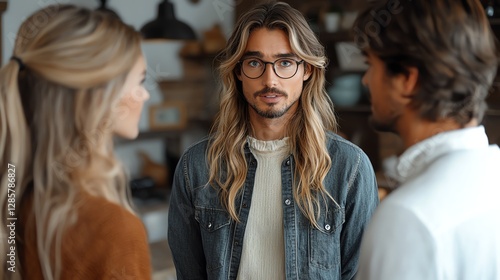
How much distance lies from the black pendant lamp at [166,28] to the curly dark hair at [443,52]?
2.16 metres

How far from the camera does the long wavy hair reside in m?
1.53

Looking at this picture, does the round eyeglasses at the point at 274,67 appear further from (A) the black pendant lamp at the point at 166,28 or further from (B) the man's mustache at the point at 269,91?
(A) the black pendant lamp at the point at 166,28

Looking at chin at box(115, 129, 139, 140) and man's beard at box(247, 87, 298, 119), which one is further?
man's beard at box(247, 87, 298, 119)

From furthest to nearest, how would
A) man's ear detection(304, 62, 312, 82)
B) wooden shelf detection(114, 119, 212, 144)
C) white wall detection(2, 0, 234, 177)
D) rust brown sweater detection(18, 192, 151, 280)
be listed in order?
1. wooden shelf detection(114, 119, 212, 144)
2. white wall detection(2, 0, 234, 177)
3. man's ear detection(304, 62, 312, 82)
4. rust brown sweater detection(18, 192, 151, 280)

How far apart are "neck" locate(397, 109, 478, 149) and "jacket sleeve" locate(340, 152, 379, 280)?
532 mm

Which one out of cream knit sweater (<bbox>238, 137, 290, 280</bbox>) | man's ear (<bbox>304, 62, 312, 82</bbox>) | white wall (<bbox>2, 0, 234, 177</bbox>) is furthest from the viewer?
white wall (<bbox>2, 0, 234, 177</bbox>)

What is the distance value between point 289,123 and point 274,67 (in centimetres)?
16

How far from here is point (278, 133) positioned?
5.19 feet

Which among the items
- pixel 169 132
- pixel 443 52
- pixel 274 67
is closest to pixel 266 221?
pixel 274 67

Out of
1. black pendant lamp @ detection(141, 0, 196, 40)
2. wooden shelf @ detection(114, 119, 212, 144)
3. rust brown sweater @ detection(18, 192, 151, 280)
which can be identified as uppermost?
black pendant lamp @ detection(141, 0, 196, 40)

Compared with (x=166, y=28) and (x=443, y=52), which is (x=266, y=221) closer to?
(x=443, y=52)

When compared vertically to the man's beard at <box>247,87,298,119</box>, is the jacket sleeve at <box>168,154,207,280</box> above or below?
below

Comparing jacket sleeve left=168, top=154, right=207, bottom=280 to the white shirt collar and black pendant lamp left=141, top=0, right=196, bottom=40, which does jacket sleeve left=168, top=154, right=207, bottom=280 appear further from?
black pendant lamp left=141, top=0, right=196, bottom=40

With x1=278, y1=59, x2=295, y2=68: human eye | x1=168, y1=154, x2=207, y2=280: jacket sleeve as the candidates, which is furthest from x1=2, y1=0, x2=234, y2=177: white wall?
x1=278, y1=59, x2=295, y2=68: human eye
